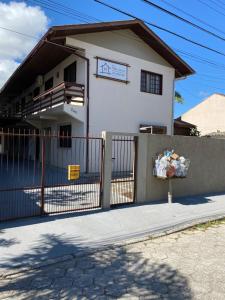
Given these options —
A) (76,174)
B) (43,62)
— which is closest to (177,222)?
(76,174)

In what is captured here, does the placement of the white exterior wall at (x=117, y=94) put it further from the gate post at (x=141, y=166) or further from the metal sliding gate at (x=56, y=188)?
the gate post at (x=141, y=166)

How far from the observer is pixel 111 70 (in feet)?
43.9

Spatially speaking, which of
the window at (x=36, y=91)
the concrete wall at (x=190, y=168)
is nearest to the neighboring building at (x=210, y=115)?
the window at (x=36, y=91)

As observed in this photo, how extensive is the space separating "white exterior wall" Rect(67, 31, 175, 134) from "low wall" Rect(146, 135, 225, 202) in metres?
5.03

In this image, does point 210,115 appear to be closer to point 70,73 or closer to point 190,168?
point 70,73

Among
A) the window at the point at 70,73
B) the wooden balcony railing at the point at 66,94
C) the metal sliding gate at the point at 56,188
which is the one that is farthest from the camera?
the window at the point at 70,73

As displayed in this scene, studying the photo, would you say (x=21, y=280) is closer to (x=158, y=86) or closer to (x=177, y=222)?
(x=177, y=222)

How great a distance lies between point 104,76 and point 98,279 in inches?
417

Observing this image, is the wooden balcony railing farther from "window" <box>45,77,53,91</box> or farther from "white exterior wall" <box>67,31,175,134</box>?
"window" <box>45,77,53,91</box>

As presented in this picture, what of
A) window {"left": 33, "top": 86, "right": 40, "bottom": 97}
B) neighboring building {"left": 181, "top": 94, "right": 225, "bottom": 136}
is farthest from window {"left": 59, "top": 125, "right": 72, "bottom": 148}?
neighboring building {"left": 181, "top": 94, "right": 225, "bottom": 136}

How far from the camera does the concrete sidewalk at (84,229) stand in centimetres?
466

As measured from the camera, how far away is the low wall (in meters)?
8.24

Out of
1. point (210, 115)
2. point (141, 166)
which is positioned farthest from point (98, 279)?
point (210, 115)

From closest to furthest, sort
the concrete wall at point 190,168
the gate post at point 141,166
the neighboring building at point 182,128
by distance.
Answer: the gate post at point 141,166
the concrete wall at point 190,168
the neighboring building at point 182,128
